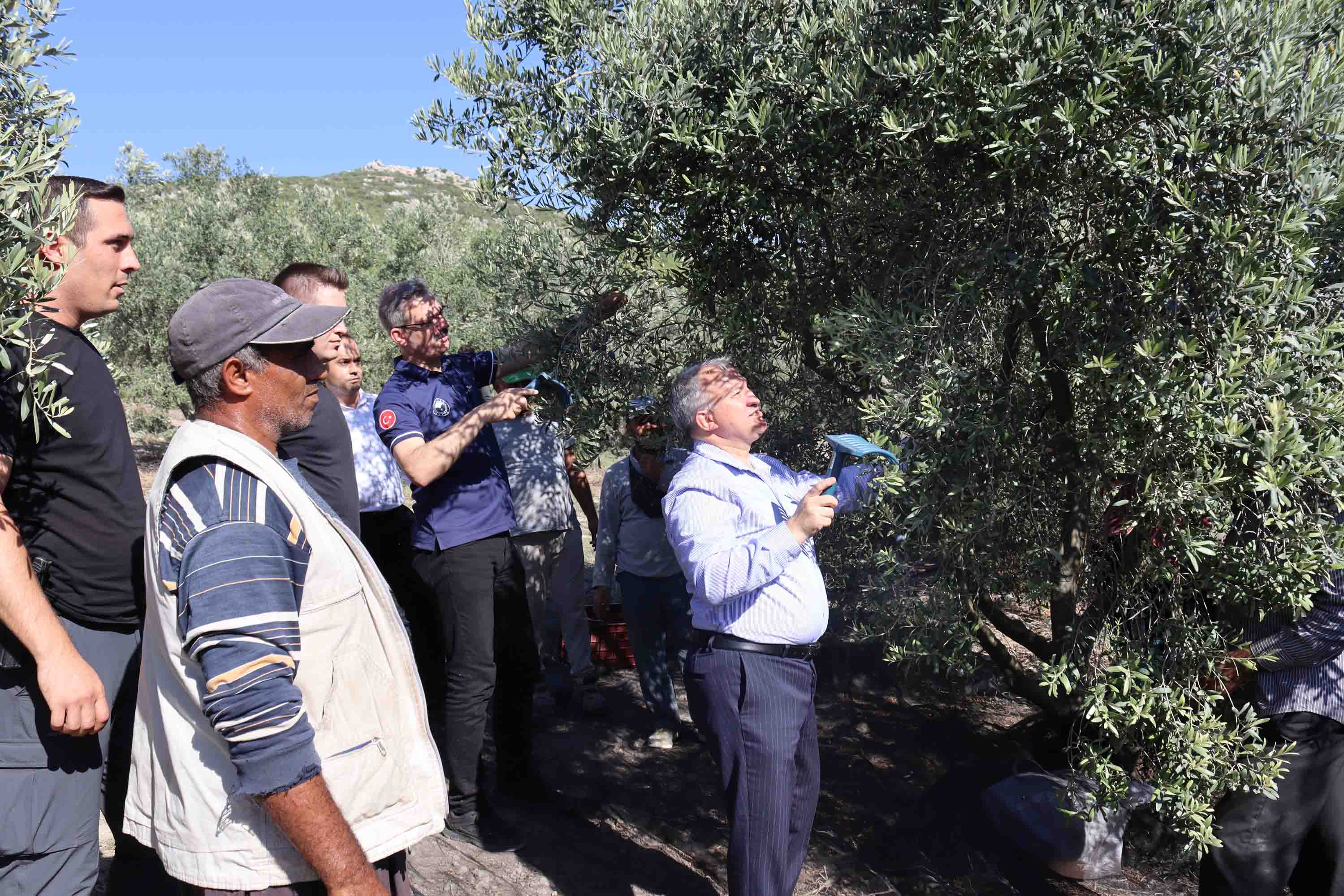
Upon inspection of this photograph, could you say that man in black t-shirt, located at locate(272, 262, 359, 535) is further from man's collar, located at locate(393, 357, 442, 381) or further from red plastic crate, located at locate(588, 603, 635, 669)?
red plastic crate, located at locate(588, 603, 635, 669)

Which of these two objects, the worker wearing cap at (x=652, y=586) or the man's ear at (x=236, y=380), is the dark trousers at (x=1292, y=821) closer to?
the man's ear at (x=236, y=380)

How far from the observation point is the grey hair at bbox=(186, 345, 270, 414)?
1.96 meters

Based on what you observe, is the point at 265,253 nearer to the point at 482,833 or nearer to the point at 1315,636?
the point at 482,833

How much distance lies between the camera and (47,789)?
2244 mm

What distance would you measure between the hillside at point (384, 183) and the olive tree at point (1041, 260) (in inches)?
1844

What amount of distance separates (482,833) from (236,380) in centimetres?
296

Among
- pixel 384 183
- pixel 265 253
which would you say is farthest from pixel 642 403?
pixel 384 183

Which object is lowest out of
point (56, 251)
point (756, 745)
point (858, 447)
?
point (756, 745)

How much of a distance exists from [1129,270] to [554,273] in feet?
8.34

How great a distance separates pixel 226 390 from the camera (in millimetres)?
1977

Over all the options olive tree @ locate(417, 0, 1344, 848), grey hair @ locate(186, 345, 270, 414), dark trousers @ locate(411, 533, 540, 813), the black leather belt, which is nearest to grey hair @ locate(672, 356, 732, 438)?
olive tree @ locate(417, 0, 1344, 848)

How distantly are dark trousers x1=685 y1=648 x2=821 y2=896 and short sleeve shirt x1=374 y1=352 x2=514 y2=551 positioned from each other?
1432 mm

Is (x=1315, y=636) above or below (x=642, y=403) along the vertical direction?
below

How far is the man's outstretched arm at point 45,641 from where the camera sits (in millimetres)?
2105
